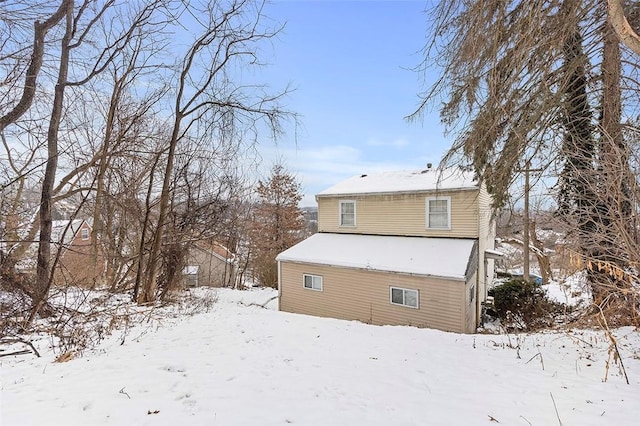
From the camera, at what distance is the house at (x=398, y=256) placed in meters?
9.23

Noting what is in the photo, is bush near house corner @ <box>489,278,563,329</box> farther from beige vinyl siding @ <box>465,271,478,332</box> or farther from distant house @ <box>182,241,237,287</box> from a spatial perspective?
distant house @ <box>182,241,237,287</box>

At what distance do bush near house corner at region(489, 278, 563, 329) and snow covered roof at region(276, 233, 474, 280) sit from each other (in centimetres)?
258

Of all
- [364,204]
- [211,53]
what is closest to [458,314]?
[364,204]

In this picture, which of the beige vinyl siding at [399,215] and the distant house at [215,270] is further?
the distant house at [215,270]

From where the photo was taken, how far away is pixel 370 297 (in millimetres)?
10328

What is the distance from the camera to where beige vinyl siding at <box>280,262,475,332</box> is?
8969mm

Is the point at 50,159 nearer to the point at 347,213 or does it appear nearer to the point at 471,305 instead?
the point at 347,213

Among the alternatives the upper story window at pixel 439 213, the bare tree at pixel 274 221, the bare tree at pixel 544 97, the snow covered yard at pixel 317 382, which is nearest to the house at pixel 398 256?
the upper story window at pixel 439 213

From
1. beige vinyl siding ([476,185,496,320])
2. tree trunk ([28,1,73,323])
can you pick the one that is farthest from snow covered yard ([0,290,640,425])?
beige vinyl siding ([476,185,496,320])

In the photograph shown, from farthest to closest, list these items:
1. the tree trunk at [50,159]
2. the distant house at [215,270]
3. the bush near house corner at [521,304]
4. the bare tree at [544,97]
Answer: the distant house at [215,270] → the bush near house corner at [521,304] → the tree trunk at [50,159] → the bare tree at [544,97]

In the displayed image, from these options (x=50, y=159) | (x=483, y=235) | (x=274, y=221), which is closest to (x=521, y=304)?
(x=483, y=235)

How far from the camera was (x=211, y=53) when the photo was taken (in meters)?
7.66

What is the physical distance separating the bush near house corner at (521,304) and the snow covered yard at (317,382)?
16.1 ft

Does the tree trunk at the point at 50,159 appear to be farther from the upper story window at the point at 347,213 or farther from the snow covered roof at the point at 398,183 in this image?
the upper story window at the point at 347,213
